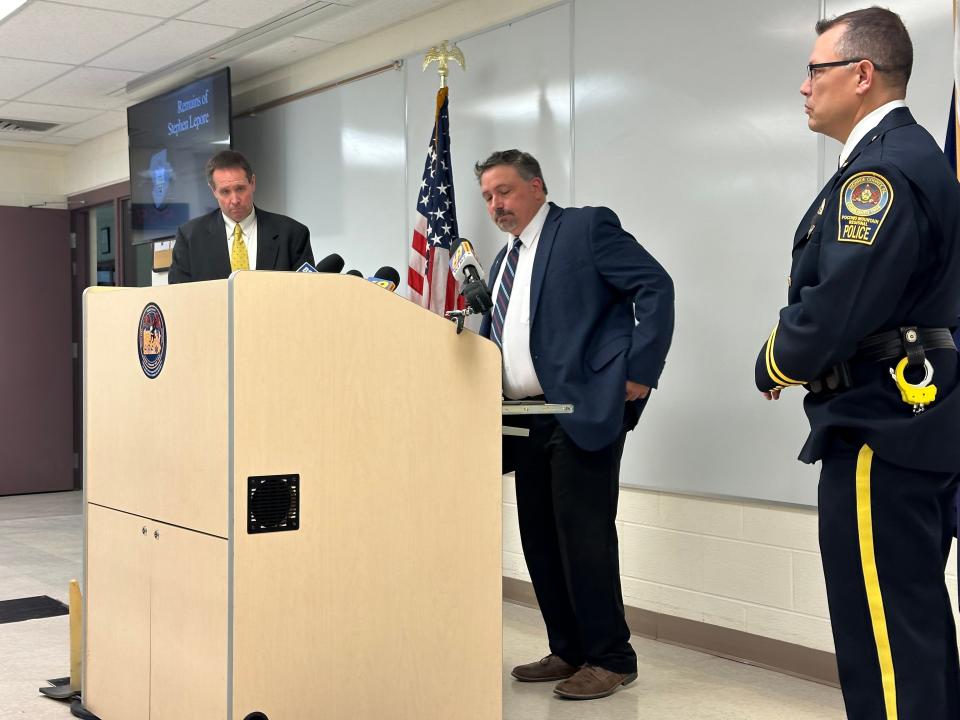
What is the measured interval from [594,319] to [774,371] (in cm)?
119

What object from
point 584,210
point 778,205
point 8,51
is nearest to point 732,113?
point 778,205

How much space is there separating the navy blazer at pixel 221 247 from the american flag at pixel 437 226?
41.0 inches

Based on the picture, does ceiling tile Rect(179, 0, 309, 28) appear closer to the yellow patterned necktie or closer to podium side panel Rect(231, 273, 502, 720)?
the yellow patterned necktie

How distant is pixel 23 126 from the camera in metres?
8.02

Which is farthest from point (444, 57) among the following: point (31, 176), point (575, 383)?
point (31, 176)

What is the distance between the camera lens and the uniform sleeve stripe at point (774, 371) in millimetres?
2023

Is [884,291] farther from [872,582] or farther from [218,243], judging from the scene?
[218,243]

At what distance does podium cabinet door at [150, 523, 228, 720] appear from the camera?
2.10 meters

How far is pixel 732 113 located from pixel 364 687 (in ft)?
7.70

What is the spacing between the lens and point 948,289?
194 centimetres

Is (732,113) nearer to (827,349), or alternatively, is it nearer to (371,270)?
(827,349)

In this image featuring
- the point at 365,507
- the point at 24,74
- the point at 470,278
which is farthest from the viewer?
the point at 24,74

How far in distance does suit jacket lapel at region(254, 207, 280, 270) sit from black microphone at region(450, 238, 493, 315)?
144cm

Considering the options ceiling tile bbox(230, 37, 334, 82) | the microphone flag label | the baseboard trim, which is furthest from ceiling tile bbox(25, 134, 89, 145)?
the microphone flag label
